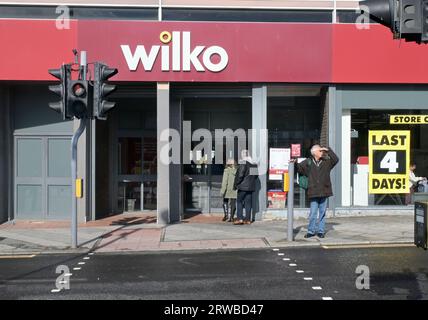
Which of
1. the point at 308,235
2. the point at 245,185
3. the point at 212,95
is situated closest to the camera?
the point at 308,235

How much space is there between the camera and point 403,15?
4.93 m

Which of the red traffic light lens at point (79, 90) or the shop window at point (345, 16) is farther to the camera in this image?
the shop window at point (345, 16)

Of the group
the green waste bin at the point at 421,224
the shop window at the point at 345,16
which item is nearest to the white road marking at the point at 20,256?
the green waste bin at the point at 421,224

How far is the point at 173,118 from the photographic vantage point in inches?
556

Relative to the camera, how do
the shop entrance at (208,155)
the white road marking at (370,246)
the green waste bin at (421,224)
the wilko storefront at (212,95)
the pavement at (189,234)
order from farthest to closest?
the shop entrance at (208,155) < the wilko storefront at (212,95) < the pavement at (189,234) < the white road marking at (370,246) < the green waste bin at (421,224)

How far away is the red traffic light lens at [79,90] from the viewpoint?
33.1 feet

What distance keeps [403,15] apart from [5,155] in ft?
37.5

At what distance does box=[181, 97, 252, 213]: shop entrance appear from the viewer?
50.0ft

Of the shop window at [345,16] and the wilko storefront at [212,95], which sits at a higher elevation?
the shop window at [345,16]

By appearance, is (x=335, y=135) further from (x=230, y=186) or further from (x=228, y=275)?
(x=228, y=275)

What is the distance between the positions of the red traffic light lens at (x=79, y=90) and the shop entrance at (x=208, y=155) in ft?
17.4

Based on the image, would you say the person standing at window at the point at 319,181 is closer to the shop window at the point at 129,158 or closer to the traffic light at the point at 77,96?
the traffic light at the point at 77,96

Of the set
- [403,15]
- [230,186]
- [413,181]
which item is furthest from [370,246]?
[403,15]

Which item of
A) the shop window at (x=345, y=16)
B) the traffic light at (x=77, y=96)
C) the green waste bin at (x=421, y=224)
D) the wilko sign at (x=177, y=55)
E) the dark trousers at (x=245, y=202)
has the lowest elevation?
the dark trousers at (x=245, y=202)
